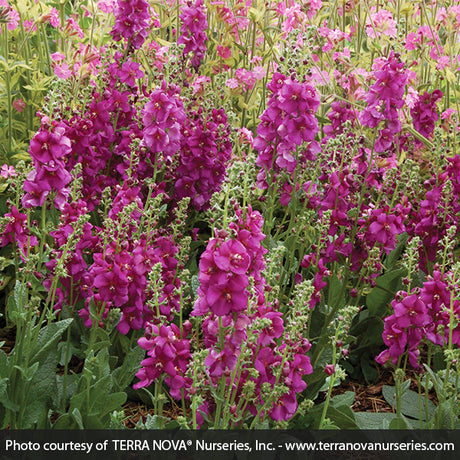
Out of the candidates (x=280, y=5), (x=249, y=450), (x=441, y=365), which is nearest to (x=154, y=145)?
(x=249, y=450)

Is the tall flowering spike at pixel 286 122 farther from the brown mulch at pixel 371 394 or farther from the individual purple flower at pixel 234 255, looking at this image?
the brown mulch at pixel 371 394

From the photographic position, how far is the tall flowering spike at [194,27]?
319cm

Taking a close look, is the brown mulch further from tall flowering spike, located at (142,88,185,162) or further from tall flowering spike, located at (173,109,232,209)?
tall flowering spike, located at (142,88,185,162)

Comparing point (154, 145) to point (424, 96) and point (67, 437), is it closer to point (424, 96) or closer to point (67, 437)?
point (67, 437)

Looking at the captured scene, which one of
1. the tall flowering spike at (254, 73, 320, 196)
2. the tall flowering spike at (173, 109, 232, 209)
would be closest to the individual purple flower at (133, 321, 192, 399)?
the tall flowering spike at (254, 73, 320, 196)

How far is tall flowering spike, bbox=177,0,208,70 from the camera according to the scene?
3191 millimetres

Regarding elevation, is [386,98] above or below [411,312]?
above

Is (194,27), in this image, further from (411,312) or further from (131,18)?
(411,312)

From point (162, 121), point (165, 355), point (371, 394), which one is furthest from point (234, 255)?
point (371, 394)

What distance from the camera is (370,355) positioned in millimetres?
2934

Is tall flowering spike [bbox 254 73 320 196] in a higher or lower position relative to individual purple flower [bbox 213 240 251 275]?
higher

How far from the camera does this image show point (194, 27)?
322 cm

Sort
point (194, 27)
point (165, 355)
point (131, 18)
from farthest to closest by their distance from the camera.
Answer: point (194, 27) < point (131, 18) < point (165, 355)

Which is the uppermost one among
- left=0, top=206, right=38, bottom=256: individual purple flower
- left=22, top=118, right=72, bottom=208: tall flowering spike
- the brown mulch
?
left=22, top=118, right=72, bottom=208: tall flowering spike
